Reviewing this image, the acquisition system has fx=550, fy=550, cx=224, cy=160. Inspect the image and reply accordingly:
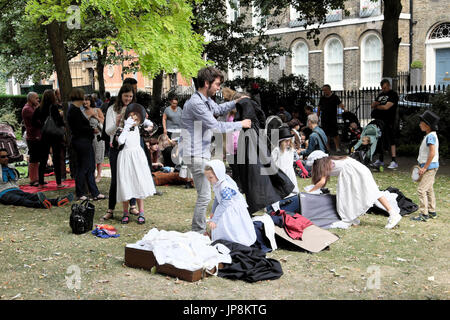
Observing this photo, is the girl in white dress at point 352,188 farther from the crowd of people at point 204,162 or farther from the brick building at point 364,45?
the brick building at point 364,45

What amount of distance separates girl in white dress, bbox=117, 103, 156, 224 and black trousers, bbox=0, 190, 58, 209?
235 cm

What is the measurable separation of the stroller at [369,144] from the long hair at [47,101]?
680cm

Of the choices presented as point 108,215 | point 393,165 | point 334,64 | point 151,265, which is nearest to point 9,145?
point 108,215

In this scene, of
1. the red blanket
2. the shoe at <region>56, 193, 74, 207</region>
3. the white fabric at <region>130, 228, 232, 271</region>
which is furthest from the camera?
the red blanket

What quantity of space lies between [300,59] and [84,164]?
1046 inches

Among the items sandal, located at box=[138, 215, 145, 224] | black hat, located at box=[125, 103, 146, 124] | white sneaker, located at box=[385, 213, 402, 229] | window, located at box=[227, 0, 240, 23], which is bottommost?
Result: white sneaker, located at box=[385, 213, 402, 229]

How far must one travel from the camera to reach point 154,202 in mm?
10125

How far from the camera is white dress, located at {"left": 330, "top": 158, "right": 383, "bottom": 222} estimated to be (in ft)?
26.3

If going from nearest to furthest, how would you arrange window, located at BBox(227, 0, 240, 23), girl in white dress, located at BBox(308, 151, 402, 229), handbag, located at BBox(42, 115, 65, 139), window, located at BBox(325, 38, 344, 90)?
girl in white dress, located at BBox(308, 151, 402, 229) → handbag, located at BBox(42, 115, 65, 139) → window, located at BBox(227, 0, 240, 23) → window, located at BBox(325, 38, 344, 90)

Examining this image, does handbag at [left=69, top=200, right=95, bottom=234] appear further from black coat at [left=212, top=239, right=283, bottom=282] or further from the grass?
black coat at [left=212, top=239, right=283, bottom=282]

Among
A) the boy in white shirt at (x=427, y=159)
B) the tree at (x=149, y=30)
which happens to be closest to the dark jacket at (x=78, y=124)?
the tree at (x=149, y=30)

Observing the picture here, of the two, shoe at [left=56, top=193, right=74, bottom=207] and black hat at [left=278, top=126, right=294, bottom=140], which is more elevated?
black hat at [left=278, top=126, right=294, bottom=140]

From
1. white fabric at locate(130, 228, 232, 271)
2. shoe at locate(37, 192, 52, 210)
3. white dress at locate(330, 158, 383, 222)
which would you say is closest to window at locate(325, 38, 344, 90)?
white dress at locate(330, 158, 383, 222)

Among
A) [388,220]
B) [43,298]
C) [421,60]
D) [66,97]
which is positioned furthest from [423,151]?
[421,60]
